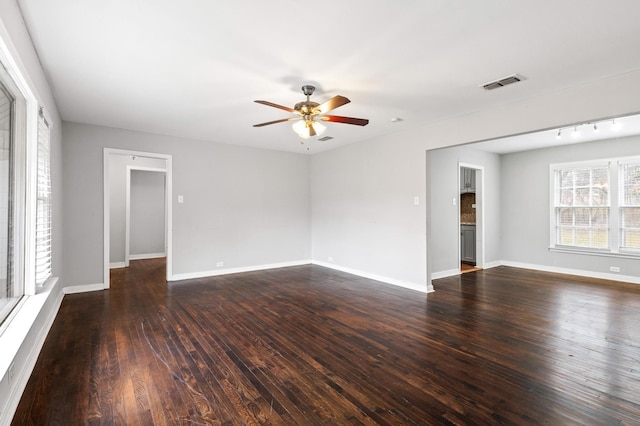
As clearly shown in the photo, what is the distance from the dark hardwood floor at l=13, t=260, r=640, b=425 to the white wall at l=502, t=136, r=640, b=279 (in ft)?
4.91

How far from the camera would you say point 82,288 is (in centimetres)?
475

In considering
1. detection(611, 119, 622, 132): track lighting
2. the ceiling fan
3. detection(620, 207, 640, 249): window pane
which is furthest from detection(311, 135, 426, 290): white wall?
detection(620, 207, 640, 249): window pane

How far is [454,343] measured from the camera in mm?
2885

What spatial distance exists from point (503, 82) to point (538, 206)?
455cm

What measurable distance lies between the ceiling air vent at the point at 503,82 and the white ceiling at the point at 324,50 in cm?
8

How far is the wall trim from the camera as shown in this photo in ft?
15.2

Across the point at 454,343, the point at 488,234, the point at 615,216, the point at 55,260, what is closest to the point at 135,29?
the point at 55,260

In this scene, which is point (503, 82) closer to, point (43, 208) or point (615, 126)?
point (615, 126)

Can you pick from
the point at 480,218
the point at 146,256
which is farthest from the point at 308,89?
the point at 146,256

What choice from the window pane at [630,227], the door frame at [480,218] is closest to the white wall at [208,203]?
the door frame at [480,218]

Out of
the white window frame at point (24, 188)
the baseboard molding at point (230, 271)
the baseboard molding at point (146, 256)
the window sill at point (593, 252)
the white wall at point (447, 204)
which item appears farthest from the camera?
the baseboard molding at point (146, 256)

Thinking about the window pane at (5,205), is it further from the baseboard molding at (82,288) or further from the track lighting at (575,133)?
the track lighting at (575,133)

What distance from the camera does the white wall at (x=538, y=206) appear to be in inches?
221

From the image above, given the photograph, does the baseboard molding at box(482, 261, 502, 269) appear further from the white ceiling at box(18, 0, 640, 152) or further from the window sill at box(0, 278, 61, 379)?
the window sill at box(0, 278, 61, 379)
